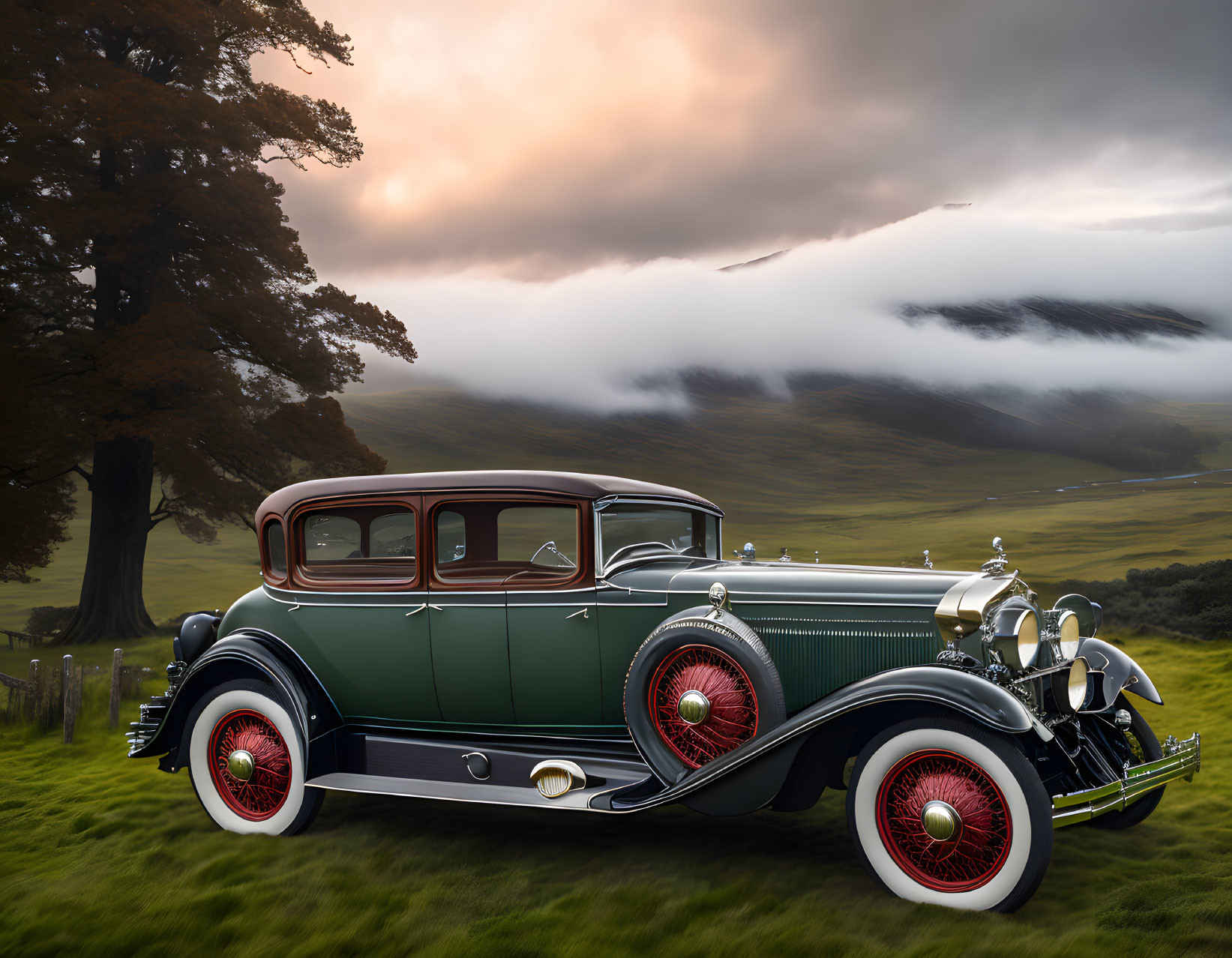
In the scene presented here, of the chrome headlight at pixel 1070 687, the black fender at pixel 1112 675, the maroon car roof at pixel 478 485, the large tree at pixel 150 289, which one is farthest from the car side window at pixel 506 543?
the large tree at pixel 150 289

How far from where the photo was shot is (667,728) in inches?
180

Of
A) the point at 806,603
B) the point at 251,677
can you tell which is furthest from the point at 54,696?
the point at 806,603

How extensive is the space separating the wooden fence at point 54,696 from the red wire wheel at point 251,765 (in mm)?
3936

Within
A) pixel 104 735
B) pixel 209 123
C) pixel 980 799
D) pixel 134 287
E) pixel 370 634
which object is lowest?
pixel 104 735

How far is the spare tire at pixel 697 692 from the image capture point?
14.2 feet

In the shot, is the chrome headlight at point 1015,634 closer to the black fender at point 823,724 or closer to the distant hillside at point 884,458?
the black fender at point 823,724

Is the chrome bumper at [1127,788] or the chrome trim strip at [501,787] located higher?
the chrome bumper at [1127,788]

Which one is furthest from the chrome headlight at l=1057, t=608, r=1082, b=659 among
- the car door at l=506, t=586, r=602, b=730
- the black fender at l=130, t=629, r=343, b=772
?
the black fender at l=130, t=629, r=343, b=772

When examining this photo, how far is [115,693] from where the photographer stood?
8.81 meters

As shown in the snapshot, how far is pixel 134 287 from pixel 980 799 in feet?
55.9

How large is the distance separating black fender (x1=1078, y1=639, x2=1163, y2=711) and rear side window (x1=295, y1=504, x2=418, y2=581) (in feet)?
14.2

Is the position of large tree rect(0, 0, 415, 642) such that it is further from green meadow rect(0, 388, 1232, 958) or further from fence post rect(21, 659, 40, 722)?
green meadow rect(0, 388, 1232, 958)

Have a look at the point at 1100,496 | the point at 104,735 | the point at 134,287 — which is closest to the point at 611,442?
the point at 1100,496

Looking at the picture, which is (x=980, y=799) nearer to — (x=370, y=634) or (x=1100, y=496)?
(x=370, y=634)
